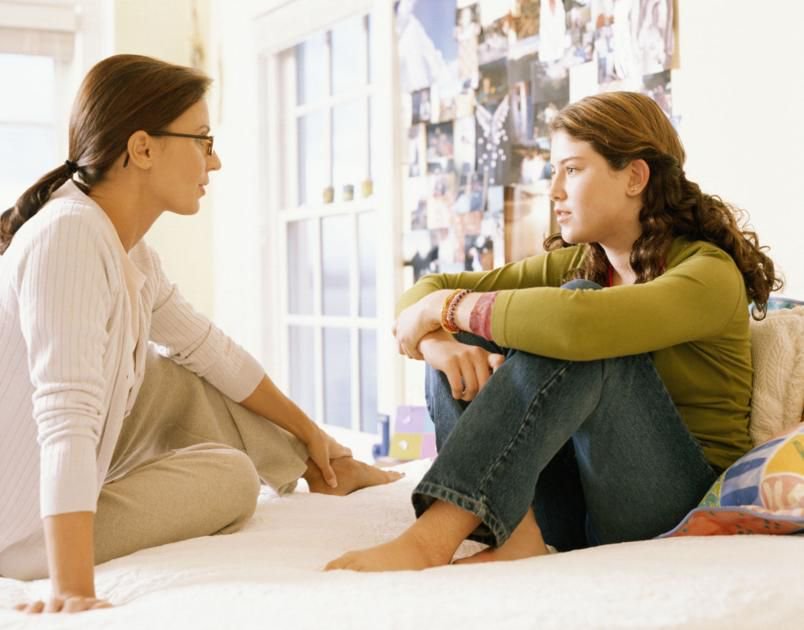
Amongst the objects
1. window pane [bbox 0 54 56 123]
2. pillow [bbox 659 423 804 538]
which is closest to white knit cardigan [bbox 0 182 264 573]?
pillow [bbox 659 423 804 538]

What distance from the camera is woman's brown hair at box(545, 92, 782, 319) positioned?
5.25 feet

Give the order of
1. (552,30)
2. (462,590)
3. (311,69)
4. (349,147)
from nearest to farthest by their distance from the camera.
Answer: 1. (462,590)
2. (552,30)
3. (349,147)
4. (311,69)

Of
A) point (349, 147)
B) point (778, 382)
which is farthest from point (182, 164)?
point (349, 147)

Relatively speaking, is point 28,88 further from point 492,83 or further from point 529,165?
point 529,165

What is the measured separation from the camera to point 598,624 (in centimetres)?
100

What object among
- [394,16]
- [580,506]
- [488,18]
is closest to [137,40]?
[394,16]

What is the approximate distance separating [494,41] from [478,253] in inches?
24.1

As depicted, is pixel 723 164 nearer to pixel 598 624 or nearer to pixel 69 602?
pixel 598 624

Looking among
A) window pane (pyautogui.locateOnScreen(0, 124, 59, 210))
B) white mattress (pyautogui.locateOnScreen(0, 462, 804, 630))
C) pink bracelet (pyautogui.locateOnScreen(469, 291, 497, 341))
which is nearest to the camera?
white mattress (pyautogui.locateOnScreen(0, 462, 804, 630))

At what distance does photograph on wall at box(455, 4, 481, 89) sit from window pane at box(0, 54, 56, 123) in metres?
2.37

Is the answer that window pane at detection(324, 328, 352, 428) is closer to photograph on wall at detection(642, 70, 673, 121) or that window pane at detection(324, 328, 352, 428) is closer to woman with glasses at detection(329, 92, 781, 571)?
photograph on wall at detection(642, 70, 673, 121)

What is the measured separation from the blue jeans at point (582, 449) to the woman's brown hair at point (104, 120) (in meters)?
0.65

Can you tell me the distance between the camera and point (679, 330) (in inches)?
56.1

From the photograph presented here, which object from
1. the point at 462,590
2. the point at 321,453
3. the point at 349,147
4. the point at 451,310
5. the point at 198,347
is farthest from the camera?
the point at 349,147
